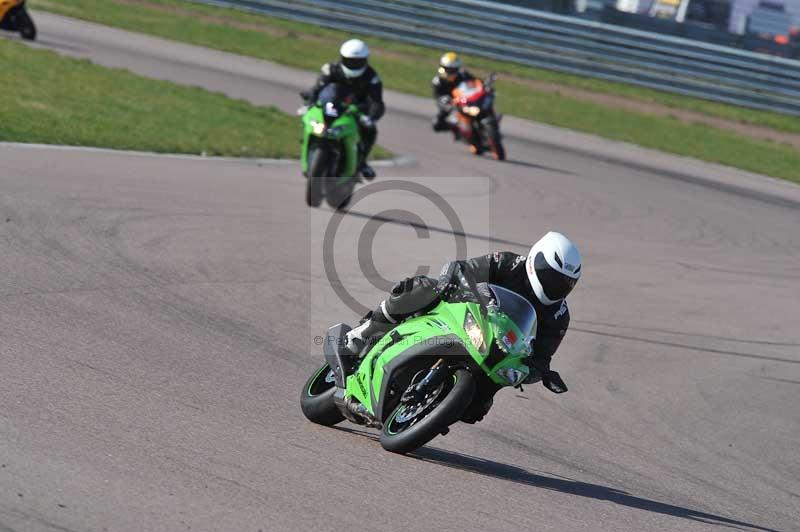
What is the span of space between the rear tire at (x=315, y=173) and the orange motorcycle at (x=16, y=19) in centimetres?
1199

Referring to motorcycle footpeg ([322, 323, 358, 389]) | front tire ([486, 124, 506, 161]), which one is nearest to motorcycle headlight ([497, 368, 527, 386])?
motorcycle footpeg ([322, 323, 358, 389])

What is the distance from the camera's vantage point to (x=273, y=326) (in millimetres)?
8406

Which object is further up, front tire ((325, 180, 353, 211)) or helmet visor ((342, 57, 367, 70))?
helmet visor ((342, 57, 367, 70))

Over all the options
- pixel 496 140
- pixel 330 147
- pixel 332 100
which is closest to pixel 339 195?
pixel 330 147

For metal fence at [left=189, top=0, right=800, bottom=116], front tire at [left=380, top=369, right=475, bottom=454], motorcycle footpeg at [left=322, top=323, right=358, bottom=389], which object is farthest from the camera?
metal fence at [left=189, top=0, right=800, bottom=116]

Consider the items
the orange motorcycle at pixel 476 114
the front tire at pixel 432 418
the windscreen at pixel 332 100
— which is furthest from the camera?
the orange motorcycle at pixel 476 114

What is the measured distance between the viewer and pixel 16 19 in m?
22.9

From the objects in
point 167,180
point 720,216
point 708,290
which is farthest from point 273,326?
point 720,216

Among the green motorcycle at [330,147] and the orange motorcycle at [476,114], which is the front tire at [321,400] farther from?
the orange motorcycle at [476,114]

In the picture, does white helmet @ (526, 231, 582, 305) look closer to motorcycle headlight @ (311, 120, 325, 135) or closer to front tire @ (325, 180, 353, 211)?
motorcycle headlight @ (311, 120, 325, 135)

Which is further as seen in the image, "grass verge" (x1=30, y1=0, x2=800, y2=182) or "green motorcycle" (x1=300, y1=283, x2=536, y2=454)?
"grass verge" (x1=30, y1=0, x2=800, y2=182)

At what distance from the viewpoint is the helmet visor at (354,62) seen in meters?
13.7

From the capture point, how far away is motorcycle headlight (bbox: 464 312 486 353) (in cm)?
573

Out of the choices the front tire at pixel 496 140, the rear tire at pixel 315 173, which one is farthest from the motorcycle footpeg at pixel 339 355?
the front tire at pixel 496 140
